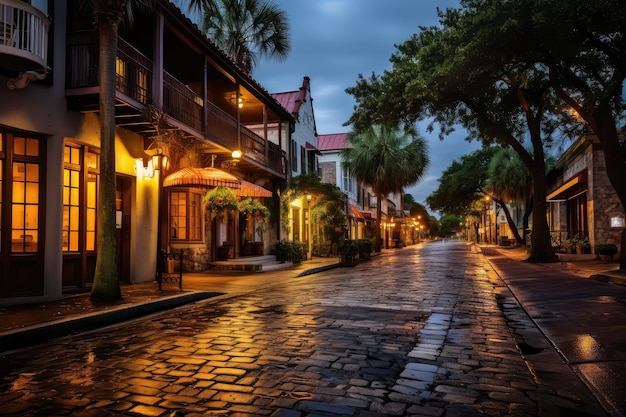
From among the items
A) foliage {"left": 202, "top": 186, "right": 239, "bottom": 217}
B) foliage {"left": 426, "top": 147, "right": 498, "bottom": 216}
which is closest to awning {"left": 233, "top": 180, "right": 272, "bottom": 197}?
foliage {"left": 202, "top": 186, "right": 239, "bottom": 217}

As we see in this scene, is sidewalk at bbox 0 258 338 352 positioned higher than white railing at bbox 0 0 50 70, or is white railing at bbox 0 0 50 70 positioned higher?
white railing at bbox 0 0 50 70

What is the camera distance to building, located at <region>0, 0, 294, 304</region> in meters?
9.34

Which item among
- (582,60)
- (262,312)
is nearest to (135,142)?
(262,312)

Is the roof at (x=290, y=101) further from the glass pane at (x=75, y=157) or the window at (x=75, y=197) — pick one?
the glass pane at (x=75, y=157)

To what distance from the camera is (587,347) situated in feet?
18.9

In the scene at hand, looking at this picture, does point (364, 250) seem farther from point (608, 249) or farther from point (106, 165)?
point (106, 165)

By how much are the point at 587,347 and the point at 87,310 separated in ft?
24.9

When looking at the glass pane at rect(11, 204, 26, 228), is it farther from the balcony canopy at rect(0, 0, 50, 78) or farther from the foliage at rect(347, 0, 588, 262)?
the foliage at rect(347, 0, 588, 262)

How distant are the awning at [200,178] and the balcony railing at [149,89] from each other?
4.50 feet

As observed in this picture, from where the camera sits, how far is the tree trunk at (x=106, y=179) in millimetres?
9258

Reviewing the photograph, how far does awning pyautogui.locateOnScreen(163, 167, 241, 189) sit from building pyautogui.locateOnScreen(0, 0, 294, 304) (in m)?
0.04

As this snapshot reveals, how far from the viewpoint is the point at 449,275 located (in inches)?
653

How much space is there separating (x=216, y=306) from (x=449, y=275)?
9618 millimetres

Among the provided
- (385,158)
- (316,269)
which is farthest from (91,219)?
(385,158)
